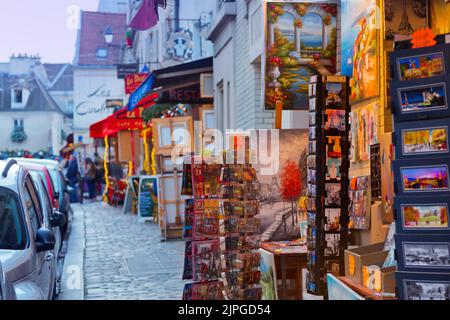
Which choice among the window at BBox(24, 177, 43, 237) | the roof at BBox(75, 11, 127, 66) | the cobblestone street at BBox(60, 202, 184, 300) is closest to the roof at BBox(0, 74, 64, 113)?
the roof at BBox(75, 11, 127, 66)

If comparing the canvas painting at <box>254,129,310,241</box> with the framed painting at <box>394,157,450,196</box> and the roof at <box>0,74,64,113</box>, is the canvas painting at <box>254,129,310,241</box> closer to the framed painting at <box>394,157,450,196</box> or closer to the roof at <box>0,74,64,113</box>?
the framed painting at <box>394,157,450,196</box>

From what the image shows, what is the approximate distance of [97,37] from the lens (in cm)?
3600

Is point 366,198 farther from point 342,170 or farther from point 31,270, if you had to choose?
point 31,270

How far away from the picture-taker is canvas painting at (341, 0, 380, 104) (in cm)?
757

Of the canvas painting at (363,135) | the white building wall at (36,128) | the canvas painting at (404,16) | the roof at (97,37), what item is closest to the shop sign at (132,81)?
the roof at (97,37)

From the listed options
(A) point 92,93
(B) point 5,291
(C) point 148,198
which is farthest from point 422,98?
(A) point 92,93

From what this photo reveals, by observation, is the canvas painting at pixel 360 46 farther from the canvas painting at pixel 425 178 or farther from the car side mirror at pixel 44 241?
the car side mirror at pixel 44 241

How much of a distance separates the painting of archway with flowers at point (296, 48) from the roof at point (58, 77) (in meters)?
56.9

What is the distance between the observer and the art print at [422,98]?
4770 mm

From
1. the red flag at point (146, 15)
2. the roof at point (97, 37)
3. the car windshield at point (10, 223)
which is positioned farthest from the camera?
the roof at point (97, 37)

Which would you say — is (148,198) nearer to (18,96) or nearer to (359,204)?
(359,204)

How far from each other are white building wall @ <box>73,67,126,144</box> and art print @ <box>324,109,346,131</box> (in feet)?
151

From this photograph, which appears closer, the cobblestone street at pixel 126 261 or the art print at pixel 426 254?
the art print at pixel 426 254
